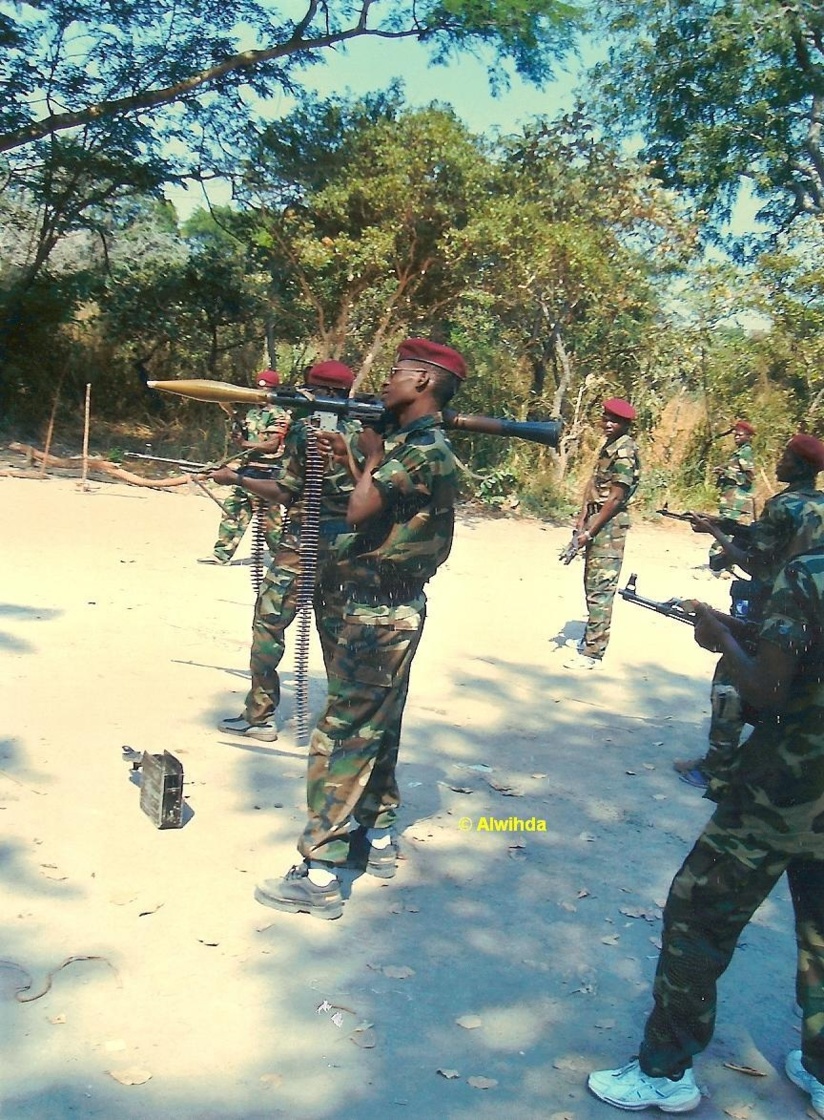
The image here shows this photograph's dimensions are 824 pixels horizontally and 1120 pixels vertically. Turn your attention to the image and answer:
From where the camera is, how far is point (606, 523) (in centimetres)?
759

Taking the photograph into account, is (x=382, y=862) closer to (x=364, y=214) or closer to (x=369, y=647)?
(x=369, y=647)

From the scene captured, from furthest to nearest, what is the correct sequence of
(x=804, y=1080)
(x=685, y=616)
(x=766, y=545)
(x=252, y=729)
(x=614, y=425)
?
(x=614, y=425), (x=252, y=729), (x=766, y=545), (x=685, y=616), (x=804, y=1080)

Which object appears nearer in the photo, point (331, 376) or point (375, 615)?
point (375, 615)

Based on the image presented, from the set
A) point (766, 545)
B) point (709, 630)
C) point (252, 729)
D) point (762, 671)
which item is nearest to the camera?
point (762, 671)

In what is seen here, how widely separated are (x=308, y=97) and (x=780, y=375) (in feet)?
29.8

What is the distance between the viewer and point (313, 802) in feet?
12.6

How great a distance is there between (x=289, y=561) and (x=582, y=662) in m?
3.09

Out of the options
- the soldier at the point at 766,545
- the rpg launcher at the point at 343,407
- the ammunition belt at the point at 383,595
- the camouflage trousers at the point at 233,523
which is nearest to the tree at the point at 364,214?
the camouflage trousers at the point at 233,523

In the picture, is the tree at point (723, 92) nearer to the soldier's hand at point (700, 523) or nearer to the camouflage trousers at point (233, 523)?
the camouflage trousers at point (233, 523)

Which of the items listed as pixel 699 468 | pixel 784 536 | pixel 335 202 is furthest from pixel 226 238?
pixel 784 536

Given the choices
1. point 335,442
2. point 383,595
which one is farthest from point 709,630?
point 335,442

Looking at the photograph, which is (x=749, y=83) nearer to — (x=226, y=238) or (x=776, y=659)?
(x=226, y=238)

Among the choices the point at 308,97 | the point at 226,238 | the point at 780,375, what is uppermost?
the point at 308,97

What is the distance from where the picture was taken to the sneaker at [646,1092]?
2.90 metres
